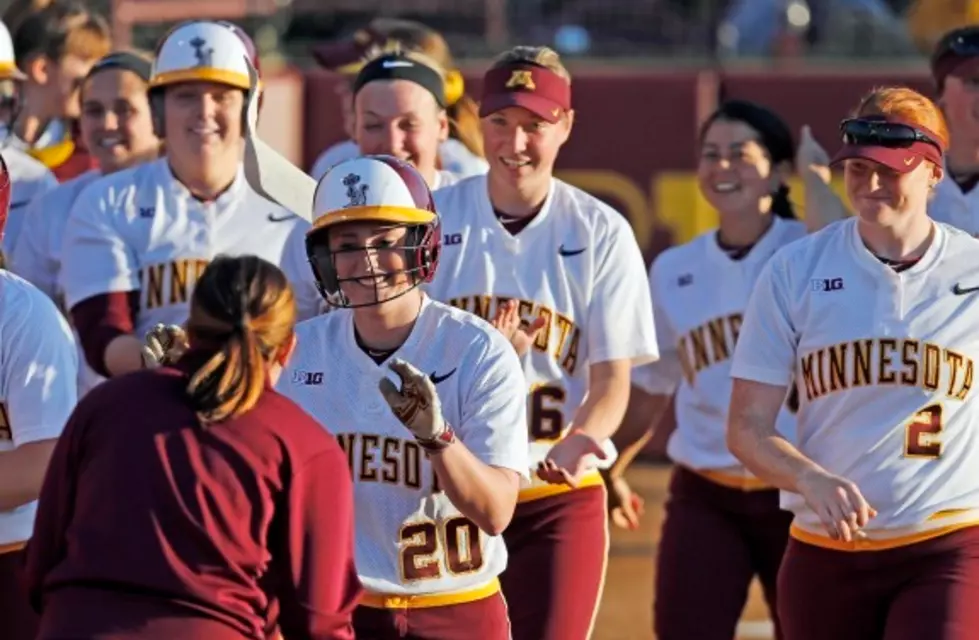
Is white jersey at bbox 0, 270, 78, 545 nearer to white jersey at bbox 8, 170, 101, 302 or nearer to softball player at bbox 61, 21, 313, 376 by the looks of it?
softball player at bbox 61, 21, 313, 376

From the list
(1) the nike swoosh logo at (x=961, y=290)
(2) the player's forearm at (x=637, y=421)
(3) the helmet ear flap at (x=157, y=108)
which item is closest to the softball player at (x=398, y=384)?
(1) the nike swoosh logo at (x=961, y=290)

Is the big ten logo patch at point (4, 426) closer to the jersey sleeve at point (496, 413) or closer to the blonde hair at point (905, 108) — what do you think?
the jersey sleeve at point (496, 413)

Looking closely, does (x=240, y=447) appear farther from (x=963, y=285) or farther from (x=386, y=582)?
(x=963, y=285)

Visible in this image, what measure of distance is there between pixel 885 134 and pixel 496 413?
152 cm

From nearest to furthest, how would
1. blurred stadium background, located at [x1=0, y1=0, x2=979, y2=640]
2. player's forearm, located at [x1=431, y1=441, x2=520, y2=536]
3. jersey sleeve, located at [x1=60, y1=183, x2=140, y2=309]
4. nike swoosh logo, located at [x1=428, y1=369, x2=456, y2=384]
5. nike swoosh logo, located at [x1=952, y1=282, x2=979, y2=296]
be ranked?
player's forearm, located at [x1=431, y1=441, x2=520, y2=536], nike swoosh logo, located at [x1=428, y1=369, x2=456, y2=384], nike swoosh logo, located at [x1=952, y1=282, x2=979, y2=296], jersey sleeve, located at [x1=60, y1=183, x2=140, y2=309], blurred stadium background, located at [x1=0, y1=0, x2=979, y2=640]

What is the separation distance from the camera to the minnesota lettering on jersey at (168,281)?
7.41 m

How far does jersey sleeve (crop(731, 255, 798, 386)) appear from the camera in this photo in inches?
253

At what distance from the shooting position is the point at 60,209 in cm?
851

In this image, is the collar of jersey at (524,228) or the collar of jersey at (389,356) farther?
the collar of jersey at (524,228)

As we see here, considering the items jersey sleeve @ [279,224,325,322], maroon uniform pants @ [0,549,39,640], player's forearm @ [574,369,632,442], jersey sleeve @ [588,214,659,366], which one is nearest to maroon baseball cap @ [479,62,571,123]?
jersey sleeve @ [588,214,659,366]

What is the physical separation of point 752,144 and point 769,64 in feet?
26.1

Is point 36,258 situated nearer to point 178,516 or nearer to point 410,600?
point 410,600

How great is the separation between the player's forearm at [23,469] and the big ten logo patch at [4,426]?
93 mm

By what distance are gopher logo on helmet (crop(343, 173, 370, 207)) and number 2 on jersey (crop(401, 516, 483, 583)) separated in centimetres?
87
